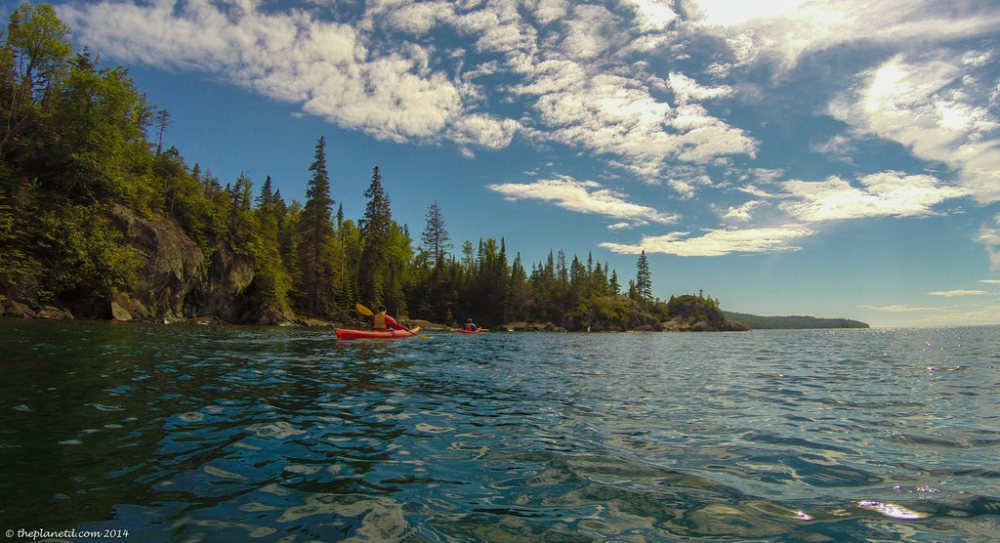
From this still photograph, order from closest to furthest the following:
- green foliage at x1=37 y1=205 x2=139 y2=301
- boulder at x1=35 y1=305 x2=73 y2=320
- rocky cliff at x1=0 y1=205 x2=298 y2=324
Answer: boulder at x1=35 y1=305 x2=73 y2=320 < green foliage at x1=37 y1=205 x2=139 y2=301 < rocky cliff at x1=0 y1=205 x2=298 y2=324

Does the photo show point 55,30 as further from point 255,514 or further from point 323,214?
point 255,514

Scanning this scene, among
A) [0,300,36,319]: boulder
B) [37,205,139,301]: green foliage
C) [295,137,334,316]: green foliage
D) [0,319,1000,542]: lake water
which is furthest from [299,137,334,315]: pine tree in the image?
[0,319,1000,542]: lake water

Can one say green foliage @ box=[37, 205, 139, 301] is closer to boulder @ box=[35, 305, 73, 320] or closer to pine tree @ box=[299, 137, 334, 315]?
boulder @ box=[35, 305, 73, 320]

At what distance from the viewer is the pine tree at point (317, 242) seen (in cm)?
6372

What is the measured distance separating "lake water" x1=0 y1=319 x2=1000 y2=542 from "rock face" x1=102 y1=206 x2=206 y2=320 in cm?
3523

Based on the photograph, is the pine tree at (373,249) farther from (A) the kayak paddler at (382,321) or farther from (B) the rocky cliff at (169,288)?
(A) the kayak paddler at (382,321)

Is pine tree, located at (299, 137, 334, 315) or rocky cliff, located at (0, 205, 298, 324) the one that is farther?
pine tree, located at (299, 137, 334, 315)

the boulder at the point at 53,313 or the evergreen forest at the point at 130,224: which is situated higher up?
the evergreen forest at the point at 130,224

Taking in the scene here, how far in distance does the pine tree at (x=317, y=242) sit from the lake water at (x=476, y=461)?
2177 inches

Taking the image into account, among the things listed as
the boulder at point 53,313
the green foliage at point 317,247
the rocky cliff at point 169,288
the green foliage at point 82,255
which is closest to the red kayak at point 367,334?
→ the boulder at point 53,313

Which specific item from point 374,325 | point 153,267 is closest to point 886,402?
point 374,325

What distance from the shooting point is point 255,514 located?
3588 millimetres

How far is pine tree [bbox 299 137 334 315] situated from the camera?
63.7 m

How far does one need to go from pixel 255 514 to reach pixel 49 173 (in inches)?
1907
